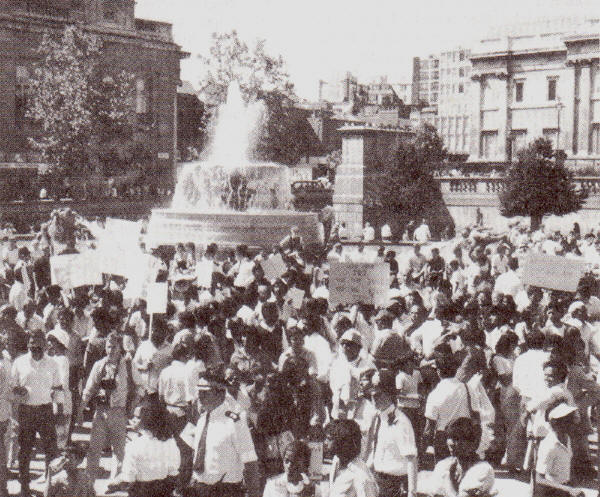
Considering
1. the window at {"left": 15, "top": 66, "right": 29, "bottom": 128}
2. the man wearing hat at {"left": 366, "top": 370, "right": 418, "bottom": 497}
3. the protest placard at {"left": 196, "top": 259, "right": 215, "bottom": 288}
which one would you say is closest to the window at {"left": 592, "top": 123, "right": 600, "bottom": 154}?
the window at {"left": 15, "top": 66, "right": 29, "bottom": 128}

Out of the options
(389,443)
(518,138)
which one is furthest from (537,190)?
(389,443)

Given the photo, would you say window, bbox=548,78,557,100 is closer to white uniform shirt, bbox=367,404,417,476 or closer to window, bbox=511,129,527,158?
window, bbox=511,129,527,158

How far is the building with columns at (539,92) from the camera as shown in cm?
5997

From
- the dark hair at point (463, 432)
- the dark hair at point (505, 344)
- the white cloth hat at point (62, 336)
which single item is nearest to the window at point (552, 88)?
the dark hair at point (505, 344)

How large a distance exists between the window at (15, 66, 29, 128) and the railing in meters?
21.2

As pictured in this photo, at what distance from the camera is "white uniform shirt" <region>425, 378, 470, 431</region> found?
7773 millimetres

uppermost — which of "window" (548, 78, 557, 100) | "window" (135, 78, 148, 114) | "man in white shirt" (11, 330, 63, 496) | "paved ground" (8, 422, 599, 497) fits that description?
"window" (548, 78, 557, 100)

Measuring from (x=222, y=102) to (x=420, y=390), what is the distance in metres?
48.6

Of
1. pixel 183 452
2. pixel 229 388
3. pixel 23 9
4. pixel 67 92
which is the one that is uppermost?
pixel 23 9

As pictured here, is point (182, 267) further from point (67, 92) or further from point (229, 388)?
point (67, 92)

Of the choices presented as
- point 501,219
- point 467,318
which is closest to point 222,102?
point 501,219

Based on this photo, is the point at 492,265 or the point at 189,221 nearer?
the point at 492,265

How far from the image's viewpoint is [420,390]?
9.20 metres

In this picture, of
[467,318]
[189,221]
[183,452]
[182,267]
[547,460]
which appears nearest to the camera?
[547,460]
